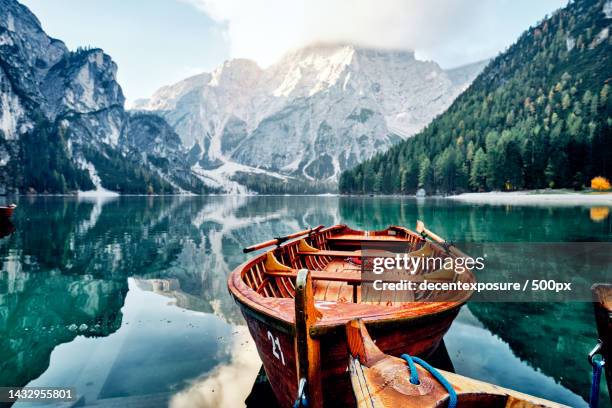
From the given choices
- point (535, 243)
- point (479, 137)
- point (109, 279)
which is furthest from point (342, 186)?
point (109, 279)

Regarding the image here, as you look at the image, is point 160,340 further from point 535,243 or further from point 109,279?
point 535,243

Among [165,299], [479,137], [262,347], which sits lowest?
[165,299]

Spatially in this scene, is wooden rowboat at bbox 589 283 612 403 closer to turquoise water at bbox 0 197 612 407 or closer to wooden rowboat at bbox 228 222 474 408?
wooden rowboat at bbox 228 222 474 408

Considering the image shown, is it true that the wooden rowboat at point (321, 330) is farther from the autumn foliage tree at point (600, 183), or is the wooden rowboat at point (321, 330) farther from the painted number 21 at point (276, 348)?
the autumn foliage tree at point (600, 183)

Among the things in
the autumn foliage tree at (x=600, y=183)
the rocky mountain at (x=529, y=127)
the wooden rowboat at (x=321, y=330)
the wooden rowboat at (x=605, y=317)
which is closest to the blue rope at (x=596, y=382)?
the wooden rowboat at (x=605, y=317)

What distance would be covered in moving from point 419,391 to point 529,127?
397 ft

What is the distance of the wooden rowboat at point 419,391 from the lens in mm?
2623

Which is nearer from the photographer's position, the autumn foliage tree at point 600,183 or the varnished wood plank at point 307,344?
the varnished wood plank at point 307,344

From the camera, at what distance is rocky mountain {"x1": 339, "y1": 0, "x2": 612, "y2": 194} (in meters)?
76.1

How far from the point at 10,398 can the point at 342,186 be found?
146m

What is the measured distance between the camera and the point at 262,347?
18.3 ft

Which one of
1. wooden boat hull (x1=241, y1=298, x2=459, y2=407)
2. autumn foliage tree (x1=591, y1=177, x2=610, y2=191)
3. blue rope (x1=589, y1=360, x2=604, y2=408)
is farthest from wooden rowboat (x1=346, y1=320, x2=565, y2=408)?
autumn foliage tree (x1=591, y1=177, x2=610, y2=191)

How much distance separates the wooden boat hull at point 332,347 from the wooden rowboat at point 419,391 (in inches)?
41.3

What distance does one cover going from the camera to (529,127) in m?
99.8
